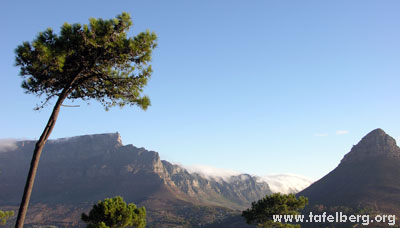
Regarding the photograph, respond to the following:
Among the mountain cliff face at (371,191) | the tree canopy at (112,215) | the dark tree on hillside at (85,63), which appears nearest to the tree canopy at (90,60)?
the dark tree on hillside at (85,63)

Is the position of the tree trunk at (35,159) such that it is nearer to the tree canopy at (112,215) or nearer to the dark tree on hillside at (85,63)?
the dark tree on hillside at (85,63)

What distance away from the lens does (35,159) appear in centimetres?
1592

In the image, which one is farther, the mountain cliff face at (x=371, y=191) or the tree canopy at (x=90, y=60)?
the mountain cliff face at (x=371, y=191)

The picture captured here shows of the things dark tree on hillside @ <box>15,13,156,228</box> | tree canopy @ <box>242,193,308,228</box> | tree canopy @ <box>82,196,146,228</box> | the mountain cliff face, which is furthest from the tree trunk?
the mountain cliff face

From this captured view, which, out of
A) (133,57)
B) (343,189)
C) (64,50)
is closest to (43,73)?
(64,50)

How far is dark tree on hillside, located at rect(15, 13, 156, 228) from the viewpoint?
55.0ft

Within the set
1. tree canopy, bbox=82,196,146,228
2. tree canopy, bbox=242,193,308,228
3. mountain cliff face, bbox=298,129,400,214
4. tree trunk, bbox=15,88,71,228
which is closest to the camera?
tree trunk, bbox=15,88,71,228

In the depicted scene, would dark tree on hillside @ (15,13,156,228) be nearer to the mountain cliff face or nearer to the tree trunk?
the tree trunk

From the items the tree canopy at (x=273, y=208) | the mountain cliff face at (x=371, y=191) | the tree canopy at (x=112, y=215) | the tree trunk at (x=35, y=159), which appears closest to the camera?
the tree trunk at (x=35, y=159)

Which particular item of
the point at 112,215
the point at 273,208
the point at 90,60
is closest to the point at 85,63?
the point at 90,60

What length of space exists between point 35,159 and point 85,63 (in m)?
6.06

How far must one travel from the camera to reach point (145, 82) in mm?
20016

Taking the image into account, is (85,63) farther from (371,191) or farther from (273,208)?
(371,191)

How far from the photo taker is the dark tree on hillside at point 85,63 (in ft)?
55.0
